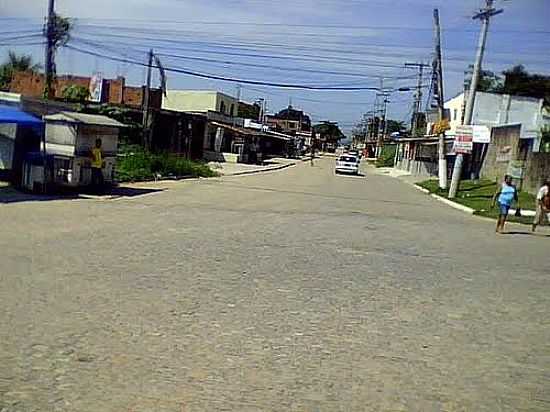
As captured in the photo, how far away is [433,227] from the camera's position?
22.0 metres

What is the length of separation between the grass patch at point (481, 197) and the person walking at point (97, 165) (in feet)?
45.8

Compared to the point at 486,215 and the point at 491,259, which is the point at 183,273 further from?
the point at 486,215

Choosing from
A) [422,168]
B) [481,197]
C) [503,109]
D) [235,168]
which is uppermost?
[503,109]

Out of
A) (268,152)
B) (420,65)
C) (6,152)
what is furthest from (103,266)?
(268,152)

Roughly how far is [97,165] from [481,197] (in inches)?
773

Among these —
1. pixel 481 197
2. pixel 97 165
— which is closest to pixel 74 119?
pixel 97 165

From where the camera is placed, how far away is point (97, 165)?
2464cm

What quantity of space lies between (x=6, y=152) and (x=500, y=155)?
A: 27847 mm

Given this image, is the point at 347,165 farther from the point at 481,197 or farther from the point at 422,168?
the point at 481,197

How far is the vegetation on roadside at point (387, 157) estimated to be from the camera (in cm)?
10212

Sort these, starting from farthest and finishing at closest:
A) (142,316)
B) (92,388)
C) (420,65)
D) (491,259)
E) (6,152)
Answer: (420,65), (6,152), (491,259), (142,316), (92,388)

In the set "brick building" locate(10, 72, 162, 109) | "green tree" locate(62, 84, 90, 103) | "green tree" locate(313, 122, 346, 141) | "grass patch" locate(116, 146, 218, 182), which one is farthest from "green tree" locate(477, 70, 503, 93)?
"green tree" locate(313, 122, 346, 141)

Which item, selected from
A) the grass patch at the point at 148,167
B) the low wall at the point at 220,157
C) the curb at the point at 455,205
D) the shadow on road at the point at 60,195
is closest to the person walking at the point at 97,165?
the shadow on road at the point at 60,195

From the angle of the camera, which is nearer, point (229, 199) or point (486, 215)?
point (229, 199)
